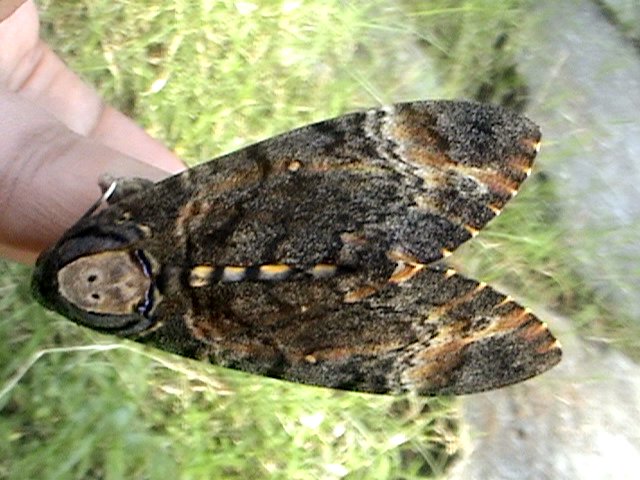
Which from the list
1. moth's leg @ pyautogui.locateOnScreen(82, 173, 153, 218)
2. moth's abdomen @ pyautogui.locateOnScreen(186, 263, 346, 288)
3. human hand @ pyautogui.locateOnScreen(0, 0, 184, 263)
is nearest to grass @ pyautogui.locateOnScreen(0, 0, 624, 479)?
human hand @ pyautogui.locateOnScreen(0, 0, 184, 263)

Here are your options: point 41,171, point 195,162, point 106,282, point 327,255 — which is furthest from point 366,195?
point 195,162

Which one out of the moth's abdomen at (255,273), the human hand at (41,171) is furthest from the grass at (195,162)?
the moth's abdomen at (255,273)

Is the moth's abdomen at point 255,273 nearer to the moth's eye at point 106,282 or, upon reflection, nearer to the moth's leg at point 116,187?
the moth's eye at point 106,282

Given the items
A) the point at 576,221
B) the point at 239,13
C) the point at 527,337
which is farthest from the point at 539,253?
the point at 527,337

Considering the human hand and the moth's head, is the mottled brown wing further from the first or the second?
the human hand

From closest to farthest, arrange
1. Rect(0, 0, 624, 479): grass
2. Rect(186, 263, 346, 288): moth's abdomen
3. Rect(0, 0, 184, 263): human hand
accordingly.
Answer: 1. Rect(186, 263, 346, 288): moth's abdomen
2. Rect(0, 0, 184, 263): human hand
3. Rect(0, 0, 624, 479): grass

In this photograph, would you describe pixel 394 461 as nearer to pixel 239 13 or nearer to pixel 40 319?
pixel 40 319
